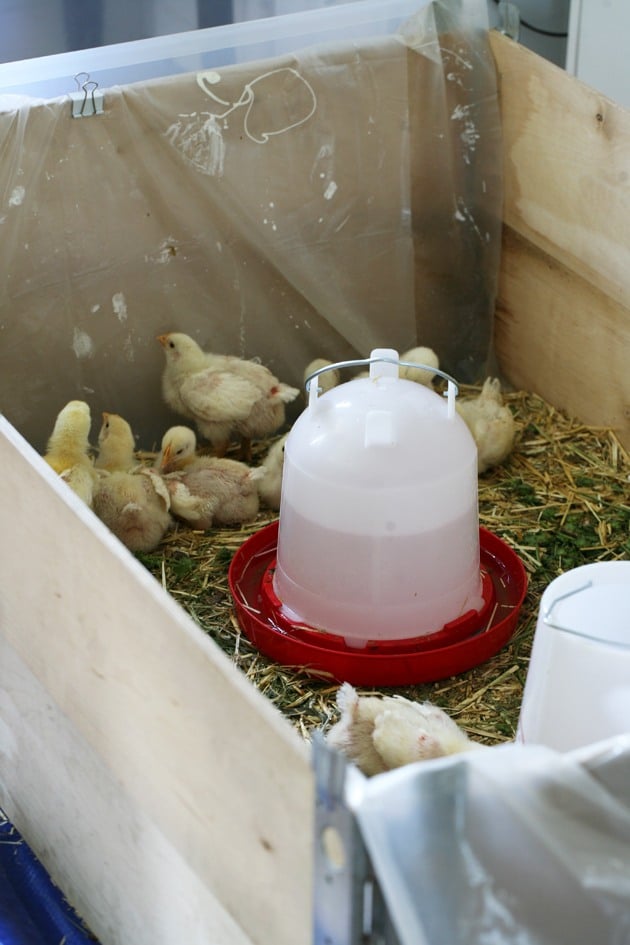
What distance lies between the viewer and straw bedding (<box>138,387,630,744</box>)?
1.64 metres

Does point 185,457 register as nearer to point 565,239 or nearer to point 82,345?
point 82,345

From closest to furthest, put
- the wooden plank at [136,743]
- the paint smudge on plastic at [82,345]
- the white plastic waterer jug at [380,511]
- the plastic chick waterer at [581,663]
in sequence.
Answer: the wooden plank at [136,743], the plastic chick waterer at [581,663], the white plastic waterer jug at [380,511], the paint smudge on plastic at [82,345]

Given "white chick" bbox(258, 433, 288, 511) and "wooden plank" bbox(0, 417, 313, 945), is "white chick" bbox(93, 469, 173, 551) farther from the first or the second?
"wooden plank" bbox(0, 417, 313, 945)

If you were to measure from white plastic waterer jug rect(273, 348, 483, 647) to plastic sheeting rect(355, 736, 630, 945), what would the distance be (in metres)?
0.72

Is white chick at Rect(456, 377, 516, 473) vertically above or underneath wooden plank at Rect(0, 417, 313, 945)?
underneath

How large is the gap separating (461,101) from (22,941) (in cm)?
156

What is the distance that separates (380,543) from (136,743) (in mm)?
529

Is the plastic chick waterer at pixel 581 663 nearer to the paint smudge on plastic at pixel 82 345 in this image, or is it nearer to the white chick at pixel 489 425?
the white chick at pixel 489 425

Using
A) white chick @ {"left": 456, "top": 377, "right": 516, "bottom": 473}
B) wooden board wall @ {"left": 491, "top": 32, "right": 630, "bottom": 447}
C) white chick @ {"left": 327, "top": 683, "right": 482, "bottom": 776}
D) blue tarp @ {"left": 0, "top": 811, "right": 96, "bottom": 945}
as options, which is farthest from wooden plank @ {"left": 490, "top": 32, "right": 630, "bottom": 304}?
blue tarp @ {"left": 0, "top": 811, "right": 96, "bottom": 945}

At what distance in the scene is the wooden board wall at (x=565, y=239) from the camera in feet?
6.75

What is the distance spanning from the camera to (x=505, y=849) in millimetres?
858

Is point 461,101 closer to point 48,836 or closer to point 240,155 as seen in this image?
point 240,155

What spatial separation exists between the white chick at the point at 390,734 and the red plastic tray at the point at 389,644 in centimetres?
25

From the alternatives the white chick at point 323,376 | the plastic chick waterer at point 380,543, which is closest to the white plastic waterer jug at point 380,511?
the plastic chick waterer at point 380,543
